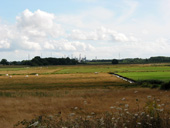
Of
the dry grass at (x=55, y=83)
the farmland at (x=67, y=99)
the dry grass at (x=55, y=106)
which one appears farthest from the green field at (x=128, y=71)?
the dry grass at (x=55, y=106)

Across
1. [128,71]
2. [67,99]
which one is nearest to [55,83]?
[67,99]

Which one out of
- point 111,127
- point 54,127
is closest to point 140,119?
point 111,127

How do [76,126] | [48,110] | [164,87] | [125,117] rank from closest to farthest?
1. [76,126]
2. [125,117]
3. [48,110]
4. [164,87]

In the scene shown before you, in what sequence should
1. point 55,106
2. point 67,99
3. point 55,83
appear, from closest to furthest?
1. point 55,106
2. point 67,99
3. point 55,83

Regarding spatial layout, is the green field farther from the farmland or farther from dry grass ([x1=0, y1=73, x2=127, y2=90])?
the farmland

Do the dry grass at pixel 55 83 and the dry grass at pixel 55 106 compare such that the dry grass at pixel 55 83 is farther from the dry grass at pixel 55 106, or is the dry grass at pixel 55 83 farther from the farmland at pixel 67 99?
the dry grass at pixel 55 106

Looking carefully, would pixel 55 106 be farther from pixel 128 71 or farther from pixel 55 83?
pixel 128 71

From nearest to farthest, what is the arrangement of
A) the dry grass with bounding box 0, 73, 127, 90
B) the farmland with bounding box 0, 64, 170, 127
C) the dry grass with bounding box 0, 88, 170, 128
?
the dry grass with bounding box 0, 88, 170, 128, the farmland with bounding box 0, 64, 170, 127, the dry grass with bounding box 0, 73, 127, 90

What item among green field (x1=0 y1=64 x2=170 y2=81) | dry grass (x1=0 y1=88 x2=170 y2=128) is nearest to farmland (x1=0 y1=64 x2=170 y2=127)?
dry grass (x1=0 y1=88 x2=170 y2=128)

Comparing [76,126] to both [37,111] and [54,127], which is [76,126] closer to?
[54,127]

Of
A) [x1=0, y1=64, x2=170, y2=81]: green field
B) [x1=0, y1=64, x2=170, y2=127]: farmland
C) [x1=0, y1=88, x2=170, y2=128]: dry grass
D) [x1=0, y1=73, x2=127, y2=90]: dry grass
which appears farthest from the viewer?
[x1=0, y1=64, x2=170, y2=81]: green field

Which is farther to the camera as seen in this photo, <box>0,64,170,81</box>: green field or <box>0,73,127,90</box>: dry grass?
<box>0,64,170,81</box>: green field

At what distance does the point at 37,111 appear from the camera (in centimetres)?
1641

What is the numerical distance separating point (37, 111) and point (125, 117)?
9.67 m
